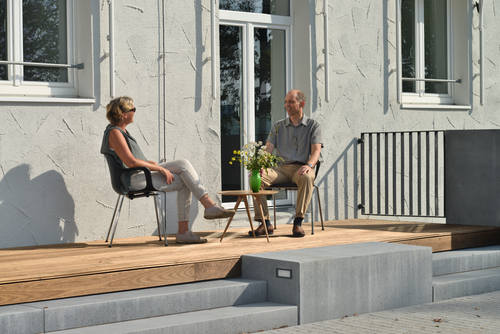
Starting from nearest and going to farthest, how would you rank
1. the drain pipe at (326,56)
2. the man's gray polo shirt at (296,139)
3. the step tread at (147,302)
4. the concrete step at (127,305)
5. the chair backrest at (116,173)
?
the concrete step at (127,305) → the step tread at (147,302) → the chair backrest at (116,173) → the man's gray polo shirt at (296,139) → the drain pipe at (326,56)

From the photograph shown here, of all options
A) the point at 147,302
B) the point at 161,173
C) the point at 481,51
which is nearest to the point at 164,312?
the point at 147,302

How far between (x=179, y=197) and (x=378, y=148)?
118 inches

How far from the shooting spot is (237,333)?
12.1ft

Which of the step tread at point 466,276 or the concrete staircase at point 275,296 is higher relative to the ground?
the concrete staircase at point 275,296

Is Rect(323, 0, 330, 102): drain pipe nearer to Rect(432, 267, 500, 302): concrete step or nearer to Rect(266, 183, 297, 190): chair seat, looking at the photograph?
Rect(266, 183, 297, 190): chair seat

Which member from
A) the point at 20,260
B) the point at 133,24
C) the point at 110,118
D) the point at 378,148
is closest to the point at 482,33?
the point at 378,148

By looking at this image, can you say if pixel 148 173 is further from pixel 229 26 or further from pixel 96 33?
pixel 229 26

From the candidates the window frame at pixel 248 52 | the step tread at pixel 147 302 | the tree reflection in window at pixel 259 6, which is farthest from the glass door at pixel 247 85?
the step tread at pixel 147 302

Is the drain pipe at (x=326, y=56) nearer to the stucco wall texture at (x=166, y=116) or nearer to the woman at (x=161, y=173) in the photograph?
the stucco wall texture at (x=166, y=116)

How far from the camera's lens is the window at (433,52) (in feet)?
26.2

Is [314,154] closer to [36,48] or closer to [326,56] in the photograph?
[326,56]

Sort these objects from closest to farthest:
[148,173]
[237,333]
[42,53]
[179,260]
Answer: [237,333]
[179,260]
[148,173]
[42,53]

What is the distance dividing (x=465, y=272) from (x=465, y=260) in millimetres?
100

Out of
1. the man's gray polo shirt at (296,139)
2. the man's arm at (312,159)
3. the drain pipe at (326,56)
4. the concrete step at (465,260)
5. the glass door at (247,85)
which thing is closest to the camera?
the concrete step at (465,260)
